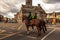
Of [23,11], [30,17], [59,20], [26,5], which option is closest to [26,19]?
Result: [30,17]

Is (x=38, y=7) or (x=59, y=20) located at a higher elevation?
(x=38, y=7)

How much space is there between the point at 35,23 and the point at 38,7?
107 metres

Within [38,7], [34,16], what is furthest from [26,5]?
[34,16]

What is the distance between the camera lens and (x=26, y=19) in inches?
916

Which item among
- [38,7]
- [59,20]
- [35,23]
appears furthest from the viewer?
[38,7]

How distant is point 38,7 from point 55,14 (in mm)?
12185

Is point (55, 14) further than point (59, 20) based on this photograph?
Yes

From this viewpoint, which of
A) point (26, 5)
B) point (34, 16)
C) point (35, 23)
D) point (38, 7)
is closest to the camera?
point (35, 23)

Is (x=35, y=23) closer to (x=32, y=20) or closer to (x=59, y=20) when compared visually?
(x=32, y=20)

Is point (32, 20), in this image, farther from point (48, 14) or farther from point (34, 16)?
point (48, 14)

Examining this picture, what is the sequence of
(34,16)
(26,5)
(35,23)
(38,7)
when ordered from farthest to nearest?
1. (26,5)
2. (38,7)
3. (34,16)
4. (35,23)

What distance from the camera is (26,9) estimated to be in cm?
13338

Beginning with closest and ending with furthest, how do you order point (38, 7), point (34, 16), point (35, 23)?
1. point (35, 23)
2. point (34, 16)
3. point (38, 7)

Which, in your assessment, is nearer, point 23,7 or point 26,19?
point 26,19
